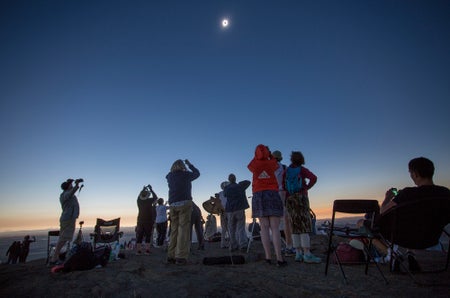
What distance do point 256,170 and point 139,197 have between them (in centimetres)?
476

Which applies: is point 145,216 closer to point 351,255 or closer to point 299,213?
point 299,213

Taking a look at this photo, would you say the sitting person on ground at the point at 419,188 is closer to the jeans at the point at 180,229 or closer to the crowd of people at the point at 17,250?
the jeans at the point at 180,229

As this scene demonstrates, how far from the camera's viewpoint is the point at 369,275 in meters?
3.04

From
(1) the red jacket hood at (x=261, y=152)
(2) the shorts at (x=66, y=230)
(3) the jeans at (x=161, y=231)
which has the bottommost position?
(3) the jeans at (x=161, y=231)

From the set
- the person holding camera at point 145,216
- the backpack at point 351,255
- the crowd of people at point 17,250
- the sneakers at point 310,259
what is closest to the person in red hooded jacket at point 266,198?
the sneakers at point 310,259

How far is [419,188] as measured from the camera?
266 cm

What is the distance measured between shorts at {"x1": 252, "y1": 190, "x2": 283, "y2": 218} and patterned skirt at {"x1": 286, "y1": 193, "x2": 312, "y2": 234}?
450 mm

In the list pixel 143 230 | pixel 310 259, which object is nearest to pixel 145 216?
pixel 143 230

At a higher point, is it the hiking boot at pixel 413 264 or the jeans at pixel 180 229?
the jeans at pixel 180 229

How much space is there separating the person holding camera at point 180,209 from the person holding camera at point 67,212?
2.87 m

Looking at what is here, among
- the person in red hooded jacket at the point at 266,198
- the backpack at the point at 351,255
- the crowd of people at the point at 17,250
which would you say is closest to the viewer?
the person in red hooded jacket at the point at 266,198

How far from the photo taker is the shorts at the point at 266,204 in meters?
3.92

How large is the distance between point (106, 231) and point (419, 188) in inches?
356

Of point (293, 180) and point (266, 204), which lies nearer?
point (266, 204)
